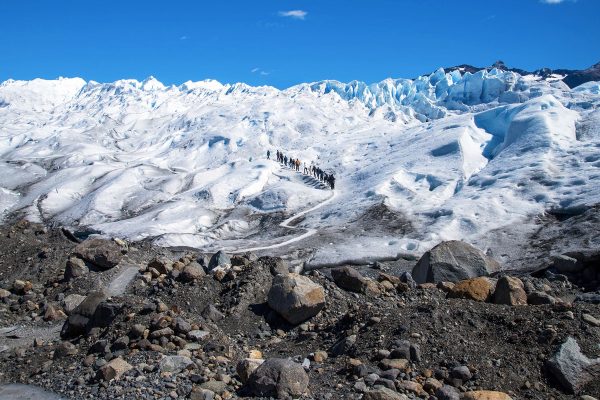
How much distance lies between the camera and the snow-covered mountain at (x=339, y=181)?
38969 millimetres

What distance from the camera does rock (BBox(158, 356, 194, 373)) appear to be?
1066 cm

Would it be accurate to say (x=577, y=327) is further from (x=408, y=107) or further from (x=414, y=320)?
(x=408, y=107)

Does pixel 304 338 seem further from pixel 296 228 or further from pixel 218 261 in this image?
pixel 296 228

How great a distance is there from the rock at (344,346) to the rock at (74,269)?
12589 millimetres

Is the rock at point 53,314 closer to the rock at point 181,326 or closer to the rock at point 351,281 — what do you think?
the rock at point 181,326

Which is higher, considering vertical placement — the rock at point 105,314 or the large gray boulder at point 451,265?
the large gray boulder at point 451,265

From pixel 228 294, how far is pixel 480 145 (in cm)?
5307

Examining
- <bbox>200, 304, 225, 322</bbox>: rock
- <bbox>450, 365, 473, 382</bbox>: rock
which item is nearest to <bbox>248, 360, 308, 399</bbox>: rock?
<bbox>450, 365, 473, 382</bbox>: rock

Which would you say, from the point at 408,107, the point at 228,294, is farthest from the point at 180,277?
the point at 408,107

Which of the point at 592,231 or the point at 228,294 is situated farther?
the point at 592,231

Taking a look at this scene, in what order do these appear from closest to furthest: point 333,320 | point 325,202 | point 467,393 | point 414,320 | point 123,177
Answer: point 467,393
point 414,320
point 333,320
point 325,202
point 123,177

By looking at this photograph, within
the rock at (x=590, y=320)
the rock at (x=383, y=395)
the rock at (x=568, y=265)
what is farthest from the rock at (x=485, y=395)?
the rock at (x=568, y=265)

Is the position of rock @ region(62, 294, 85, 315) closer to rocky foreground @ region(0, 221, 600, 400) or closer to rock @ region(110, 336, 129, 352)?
rocky foreground @ region(0, 221, 600, 400)

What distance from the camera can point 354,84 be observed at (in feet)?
521
